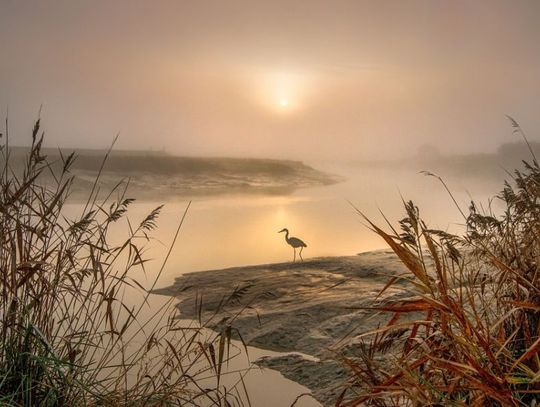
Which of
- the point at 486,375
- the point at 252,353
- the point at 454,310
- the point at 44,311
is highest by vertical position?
the point at 454,310

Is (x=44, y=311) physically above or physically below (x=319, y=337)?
above

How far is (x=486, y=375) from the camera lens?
4.36 ft

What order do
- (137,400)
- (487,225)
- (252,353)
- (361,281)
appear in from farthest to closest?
1. (361,281)
2. (252,353)
3. (487,225)
4. (137,400)

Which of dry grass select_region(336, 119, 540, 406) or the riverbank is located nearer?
dry grass select_region(336, 119, 540, 406)

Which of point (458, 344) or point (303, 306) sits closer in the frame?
point (458, 344)

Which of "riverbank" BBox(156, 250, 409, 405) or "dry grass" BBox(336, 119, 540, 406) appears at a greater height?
"dry grass" BBox(336, 119, 540, 406)

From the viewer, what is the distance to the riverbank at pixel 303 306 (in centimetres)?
330

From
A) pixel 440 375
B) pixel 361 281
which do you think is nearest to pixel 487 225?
pixel 440 375

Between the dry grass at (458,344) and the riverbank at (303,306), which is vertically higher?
the dry grass at (458,344)

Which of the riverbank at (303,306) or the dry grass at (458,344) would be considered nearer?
the dry grass at (458,344)

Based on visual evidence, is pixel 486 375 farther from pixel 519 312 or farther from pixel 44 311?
pixel 44 311

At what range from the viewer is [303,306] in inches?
186

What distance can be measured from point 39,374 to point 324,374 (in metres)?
1.73

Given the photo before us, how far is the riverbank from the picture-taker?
330 cm
